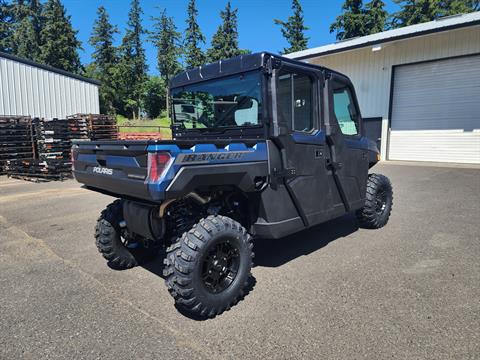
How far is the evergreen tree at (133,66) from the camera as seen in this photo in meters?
51.3

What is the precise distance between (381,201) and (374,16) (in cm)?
3212

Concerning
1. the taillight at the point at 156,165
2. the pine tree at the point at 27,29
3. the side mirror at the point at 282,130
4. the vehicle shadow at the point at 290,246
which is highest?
the pine tree at the point at 27,29

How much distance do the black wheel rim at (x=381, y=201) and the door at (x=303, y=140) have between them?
5.55ft

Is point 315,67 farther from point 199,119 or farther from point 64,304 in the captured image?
point 64,304

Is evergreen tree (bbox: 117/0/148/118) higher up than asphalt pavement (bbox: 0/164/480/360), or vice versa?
evergreen tree (bbox: 117/0/148/118)

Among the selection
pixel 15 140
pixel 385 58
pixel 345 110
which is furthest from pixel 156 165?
pixel 385 58

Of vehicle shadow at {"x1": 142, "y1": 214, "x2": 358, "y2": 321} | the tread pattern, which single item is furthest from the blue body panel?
the tread pattern

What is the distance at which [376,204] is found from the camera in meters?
5.43

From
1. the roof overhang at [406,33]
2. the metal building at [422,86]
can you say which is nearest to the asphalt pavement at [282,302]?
the metal building at [422,86]

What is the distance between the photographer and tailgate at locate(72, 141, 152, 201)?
2805 mm

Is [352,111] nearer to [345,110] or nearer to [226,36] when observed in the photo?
[345,110]

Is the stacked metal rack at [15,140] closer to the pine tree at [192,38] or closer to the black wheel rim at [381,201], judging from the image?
the black wheel rim at [381,201]

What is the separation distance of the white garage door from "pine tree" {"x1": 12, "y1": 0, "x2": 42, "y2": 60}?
4880cm

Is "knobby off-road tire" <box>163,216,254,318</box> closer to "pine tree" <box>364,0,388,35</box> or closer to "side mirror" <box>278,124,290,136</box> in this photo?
"side mirror" <box>278,124,290,136</box>
